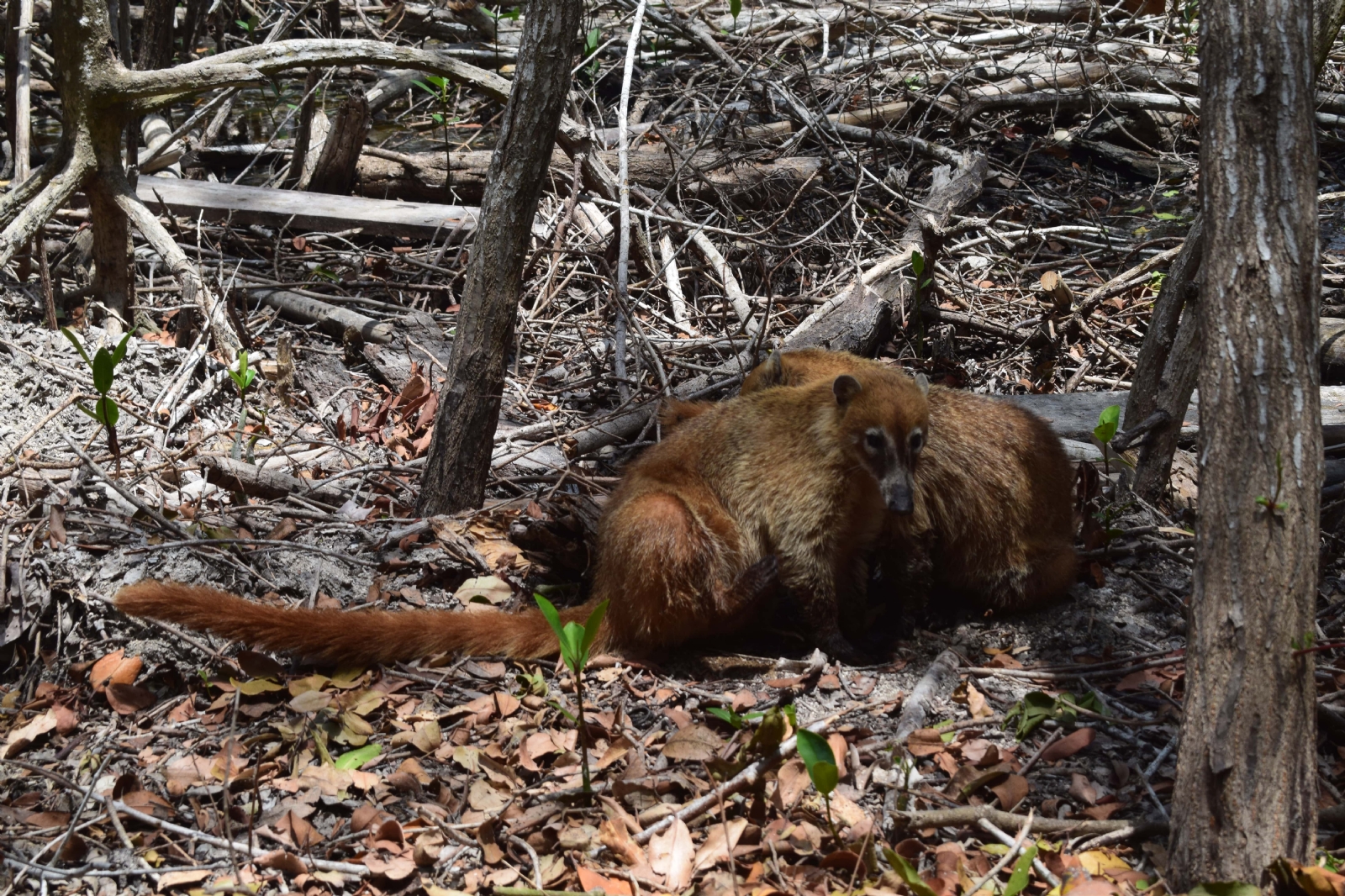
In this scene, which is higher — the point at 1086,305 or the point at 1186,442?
the point at 1086,305

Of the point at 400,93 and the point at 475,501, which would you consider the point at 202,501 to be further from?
the point at 400,93

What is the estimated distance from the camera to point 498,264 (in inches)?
175

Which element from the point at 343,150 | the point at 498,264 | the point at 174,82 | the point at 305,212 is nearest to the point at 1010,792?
the point at 498,264

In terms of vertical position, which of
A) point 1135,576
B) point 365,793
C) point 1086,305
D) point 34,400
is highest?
point 1086,305

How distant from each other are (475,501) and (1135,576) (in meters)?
2.93

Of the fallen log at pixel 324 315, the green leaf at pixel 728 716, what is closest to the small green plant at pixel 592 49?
the fallen log at pixel 324 315

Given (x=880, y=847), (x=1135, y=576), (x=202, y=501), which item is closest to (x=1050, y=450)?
(x=1135, y=576)

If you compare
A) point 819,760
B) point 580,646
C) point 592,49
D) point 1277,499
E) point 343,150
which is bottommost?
point 819,760

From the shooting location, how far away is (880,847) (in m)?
3.08

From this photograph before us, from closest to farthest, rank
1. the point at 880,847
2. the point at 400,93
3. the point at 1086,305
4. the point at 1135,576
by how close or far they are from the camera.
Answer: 1. the point at 880,847
2. the point at 1135,576
3. the point at 1086,305
4. the point at 400,93

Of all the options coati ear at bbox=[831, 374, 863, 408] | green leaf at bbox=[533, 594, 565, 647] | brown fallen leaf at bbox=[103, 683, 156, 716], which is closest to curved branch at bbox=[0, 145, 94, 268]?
brown fallen leaf at bbox=[103, 683, 156, 716]

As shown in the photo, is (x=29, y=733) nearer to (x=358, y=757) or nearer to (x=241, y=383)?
(x=358, y=757)

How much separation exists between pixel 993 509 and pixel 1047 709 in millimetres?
1013

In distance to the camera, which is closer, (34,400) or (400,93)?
(34,400)
